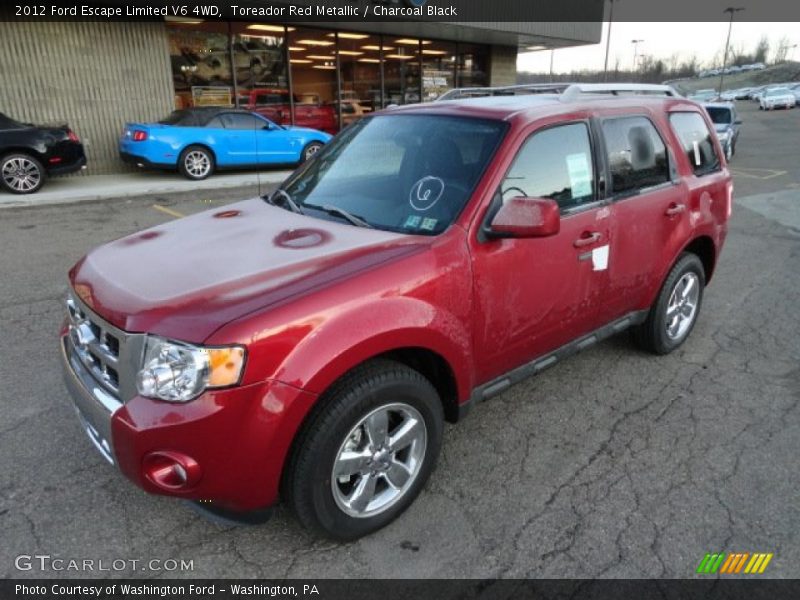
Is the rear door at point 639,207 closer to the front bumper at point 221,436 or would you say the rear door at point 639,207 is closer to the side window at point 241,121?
the front bumper at point 221,436

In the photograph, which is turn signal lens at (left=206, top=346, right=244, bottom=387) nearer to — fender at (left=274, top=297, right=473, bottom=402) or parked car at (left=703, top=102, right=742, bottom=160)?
fender at (left=274, top=297, right=473, bottom=402)

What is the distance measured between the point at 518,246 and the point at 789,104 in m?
54.9

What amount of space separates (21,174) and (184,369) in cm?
1105

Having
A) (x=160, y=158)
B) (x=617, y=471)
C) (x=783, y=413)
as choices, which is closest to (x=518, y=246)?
(x=617, y=471)

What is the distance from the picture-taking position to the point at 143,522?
2.63m

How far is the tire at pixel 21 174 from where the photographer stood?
34.7ft

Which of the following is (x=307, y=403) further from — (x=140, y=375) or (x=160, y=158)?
(x=160, y=158)

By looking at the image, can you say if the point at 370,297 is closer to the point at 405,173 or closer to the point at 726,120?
the point at 405,173

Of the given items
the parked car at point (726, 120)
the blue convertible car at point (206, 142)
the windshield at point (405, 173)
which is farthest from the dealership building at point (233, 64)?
the windshield at point (405, 173)

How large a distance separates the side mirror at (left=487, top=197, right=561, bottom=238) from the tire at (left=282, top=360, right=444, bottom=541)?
778 millimetres

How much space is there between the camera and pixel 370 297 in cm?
233

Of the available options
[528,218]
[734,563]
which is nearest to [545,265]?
[528,218]

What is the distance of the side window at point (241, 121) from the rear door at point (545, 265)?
11.4 m

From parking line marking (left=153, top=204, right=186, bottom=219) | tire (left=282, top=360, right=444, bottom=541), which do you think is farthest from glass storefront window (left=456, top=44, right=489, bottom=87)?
tire (left=282, top=360, right=444, bottom=541)
